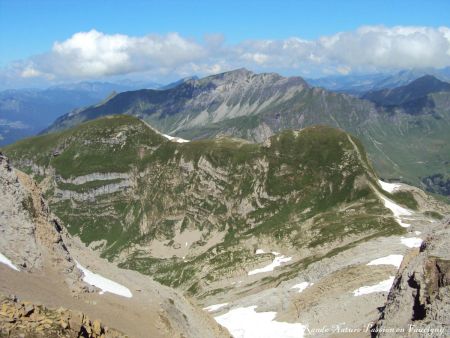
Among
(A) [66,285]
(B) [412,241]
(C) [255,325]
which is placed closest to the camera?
(A) [66,285]

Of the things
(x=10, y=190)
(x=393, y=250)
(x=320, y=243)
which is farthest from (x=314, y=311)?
(x=320, y=243)

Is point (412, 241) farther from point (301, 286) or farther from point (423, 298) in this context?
point (423, 298)

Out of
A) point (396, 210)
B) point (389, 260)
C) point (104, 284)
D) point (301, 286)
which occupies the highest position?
point (104, 284)

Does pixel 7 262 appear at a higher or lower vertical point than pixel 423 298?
higher

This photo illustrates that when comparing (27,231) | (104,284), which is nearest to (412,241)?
(104,284)

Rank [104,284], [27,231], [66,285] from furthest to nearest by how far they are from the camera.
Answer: [104,284]
[27,231]
[66,285]

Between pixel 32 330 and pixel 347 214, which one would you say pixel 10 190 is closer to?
pixel 32 330
